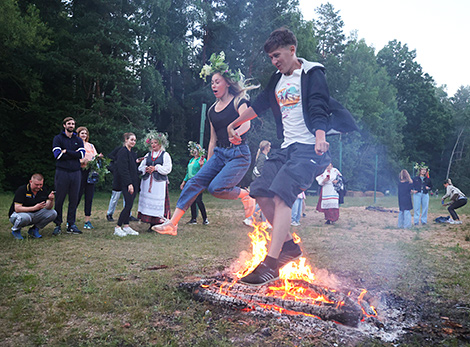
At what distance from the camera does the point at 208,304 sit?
3748 millimetres

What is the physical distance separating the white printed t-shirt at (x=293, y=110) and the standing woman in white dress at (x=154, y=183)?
4690 millimetres

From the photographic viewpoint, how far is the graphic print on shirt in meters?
3.68

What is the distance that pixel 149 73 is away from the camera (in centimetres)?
2411

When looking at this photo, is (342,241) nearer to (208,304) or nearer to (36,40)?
(208,304)

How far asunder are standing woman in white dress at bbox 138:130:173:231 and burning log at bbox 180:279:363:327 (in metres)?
4.41

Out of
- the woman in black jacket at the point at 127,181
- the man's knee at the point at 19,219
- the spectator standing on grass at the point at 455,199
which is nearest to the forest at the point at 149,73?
the spectator standing on grass at the point at 455,199

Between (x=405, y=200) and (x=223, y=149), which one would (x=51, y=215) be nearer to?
(x=223, y=149)

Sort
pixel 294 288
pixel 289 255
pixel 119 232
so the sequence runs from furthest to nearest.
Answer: pixel 119 232 < pixel 289 255 < pixel 294 288

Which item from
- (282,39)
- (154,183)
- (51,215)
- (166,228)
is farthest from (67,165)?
(282,39)

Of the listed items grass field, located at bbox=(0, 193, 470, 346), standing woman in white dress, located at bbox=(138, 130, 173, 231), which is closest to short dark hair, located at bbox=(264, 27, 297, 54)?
grass field, located at bbox=(0, 193, 470, 346)

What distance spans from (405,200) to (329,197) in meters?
2.04

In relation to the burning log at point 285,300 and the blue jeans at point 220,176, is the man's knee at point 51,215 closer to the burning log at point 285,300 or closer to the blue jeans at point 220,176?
the blue jeans at point 220,176

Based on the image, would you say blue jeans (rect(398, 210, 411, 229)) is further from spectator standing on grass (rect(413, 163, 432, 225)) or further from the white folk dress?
the white folk dress

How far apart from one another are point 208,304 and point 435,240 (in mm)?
6765
